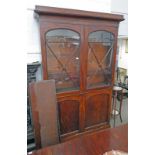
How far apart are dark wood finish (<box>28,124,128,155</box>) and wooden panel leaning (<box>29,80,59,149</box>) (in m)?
0.25

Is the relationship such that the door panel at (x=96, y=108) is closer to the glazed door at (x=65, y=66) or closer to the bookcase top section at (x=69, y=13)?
the glazed door at (x=65, y=66)

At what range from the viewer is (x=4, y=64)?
29 centimetres

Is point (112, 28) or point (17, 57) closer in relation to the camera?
point (17, 57)

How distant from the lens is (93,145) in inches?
41.6

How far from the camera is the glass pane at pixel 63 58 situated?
1913 mm

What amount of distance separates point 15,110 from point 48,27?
1.60m

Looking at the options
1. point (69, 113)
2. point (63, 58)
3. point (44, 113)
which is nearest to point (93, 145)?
point (44, 113)

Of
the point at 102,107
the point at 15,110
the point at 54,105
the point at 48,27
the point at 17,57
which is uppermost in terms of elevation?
the point at 48,27

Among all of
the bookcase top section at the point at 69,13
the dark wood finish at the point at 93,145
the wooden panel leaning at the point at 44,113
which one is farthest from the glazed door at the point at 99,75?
the dark wood finish at the point at 93,145

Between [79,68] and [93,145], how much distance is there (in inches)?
46.0

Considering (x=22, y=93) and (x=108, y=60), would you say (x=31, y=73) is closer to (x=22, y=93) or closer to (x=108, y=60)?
(x=108, y=60)

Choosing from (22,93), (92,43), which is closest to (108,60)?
(92,43)
